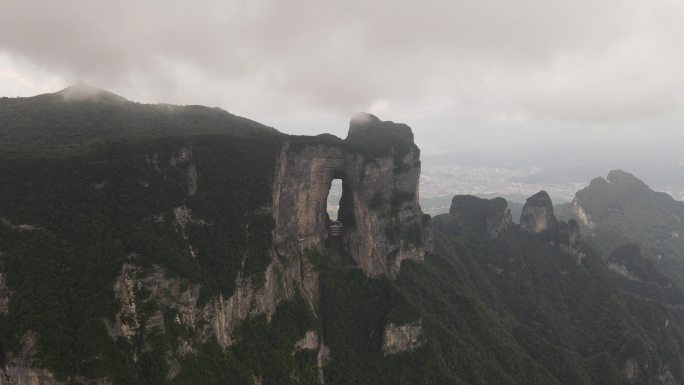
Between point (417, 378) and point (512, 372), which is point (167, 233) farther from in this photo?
point (512, 372)

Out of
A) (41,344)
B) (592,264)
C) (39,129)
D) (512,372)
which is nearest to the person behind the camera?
(41,344)

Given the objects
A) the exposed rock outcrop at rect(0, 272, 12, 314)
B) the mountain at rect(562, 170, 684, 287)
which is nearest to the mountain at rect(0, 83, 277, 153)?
the exposed rock outcrop at rect(0, 272, 12, 314)

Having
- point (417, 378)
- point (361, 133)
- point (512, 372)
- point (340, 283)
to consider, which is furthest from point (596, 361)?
point (361, 133)

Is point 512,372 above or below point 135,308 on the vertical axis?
below

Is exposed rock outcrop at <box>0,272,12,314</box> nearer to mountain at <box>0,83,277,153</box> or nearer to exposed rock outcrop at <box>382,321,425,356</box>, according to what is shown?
mountain at <box>0,83,277,153</box>

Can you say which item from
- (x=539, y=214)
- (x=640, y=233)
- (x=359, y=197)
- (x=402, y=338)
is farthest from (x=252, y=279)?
(x=640, y=233)
